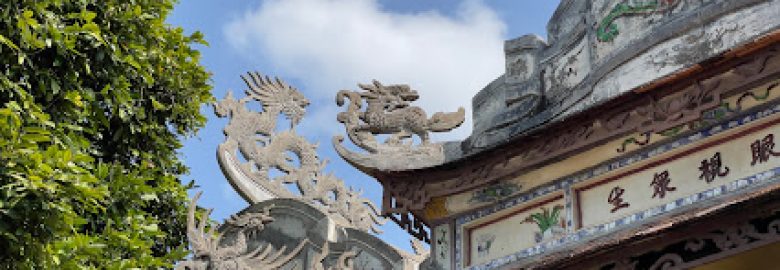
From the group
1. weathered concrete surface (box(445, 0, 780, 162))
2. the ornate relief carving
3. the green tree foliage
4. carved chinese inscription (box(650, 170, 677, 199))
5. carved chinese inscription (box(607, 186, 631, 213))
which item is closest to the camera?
the ornate relief carving

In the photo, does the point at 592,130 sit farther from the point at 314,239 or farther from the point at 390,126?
the point at 314,239

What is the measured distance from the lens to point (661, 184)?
7.35m

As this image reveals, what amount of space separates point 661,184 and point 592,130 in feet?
2.23

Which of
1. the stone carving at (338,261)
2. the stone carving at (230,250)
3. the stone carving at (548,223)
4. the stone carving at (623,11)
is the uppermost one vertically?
the stone carving at (623,11)

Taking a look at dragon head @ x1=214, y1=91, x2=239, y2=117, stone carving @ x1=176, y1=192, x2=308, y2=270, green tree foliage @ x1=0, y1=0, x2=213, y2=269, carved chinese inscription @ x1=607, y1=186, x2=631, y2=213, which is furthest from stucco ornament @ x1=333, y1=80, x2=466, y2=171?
dragon head @ x1=214, y1=91, x2=239, y2=117

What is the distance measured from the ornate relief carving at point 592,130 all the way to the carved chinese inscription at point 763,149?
37 centimetres

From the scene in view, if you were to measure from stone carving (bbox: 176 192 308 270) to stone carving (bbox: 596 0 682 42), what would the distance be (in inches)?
169

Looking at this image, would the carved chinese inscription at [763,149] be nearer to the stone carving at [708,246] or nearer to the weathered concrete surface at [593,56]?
the weathered concrete surface at [593,56]

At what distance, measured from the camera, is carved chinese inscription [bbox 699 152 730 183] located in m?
7.03

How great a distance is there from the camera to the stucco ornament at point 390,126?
8758mm

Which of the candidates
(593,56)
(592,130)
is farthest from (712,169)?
(593,56)

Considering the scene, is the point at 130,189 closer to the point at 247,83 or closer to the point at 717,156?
the point at 247,83

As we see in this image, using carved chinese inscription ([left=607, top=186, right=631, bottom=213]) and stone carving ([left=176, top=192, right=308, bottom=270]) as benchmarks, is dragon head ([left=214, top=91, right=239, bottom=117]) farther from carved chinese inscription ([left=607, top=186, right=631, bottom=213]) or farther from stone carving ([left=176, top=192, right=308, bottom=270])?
carved chinese inscription ([left=607, top=186, right=631, bottom=213])

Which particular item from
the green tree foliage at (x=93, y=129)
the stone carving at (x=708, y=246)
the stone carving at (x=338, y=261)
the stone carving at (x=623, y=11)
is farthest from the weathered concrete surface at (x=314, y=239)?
the stone carving at (x=708, y=246)
